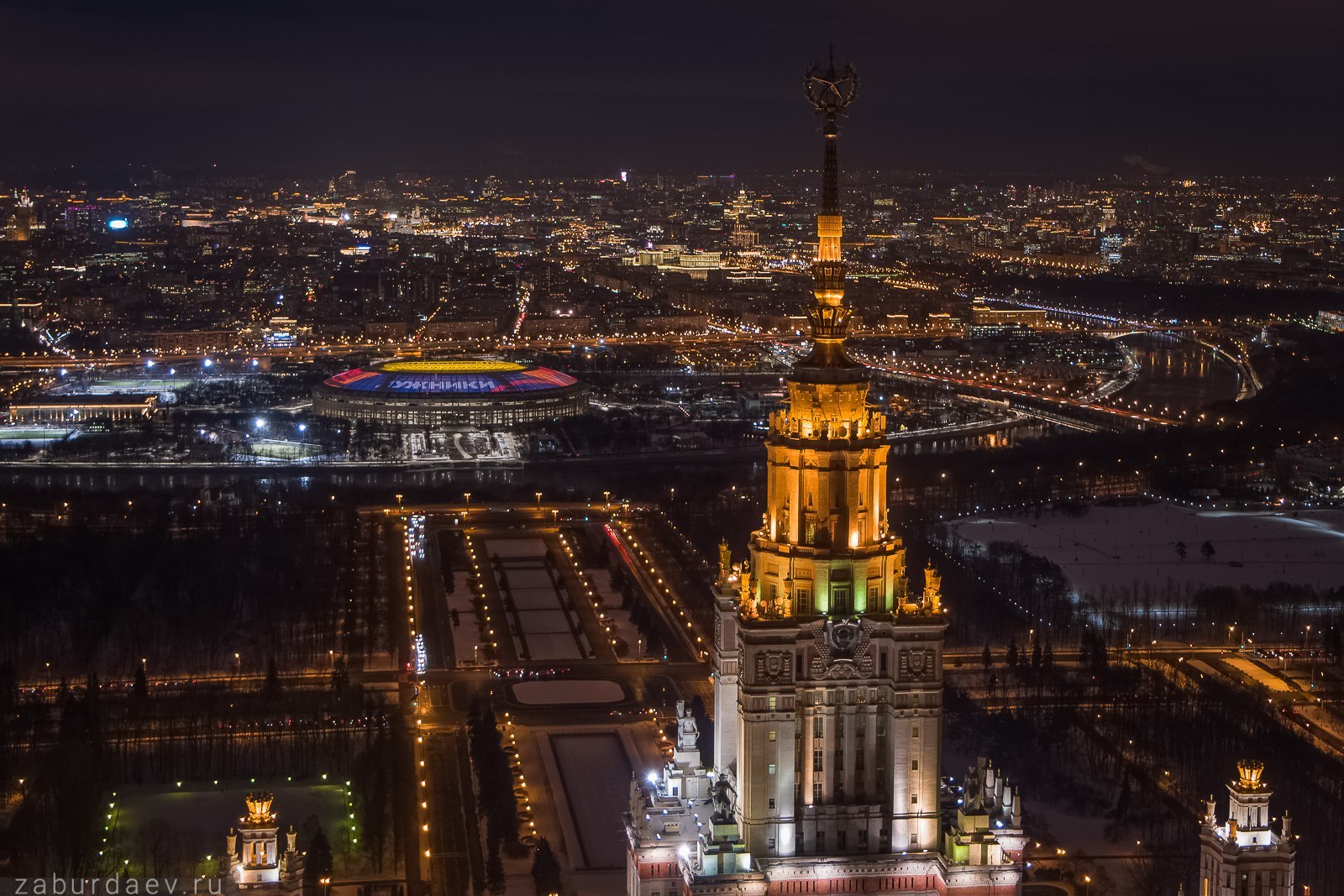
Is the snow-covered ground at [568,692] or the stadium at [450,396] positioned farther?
the stadium at [450,396]

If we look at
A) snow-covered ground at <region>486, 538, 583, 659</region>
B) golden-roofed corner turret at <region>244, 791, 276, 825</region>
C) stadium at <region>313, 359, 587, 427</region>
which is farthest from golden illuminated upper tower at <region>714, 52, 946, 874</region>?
stadium at <region>313, 359, 587, 427</region>

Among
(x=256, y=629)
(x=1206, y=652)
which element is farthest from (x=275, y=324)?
(x=1206, y=652)

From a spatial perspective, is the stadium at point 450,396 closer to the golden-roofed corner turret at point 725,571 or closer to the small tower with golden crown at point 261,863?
the golden-roofed corner turret at point 725,571

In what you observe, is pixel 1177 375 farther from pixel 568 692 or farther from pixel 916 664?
pixel 916 664

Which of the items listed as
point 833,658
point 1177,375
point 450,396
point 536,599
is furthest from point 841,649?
point 1177,375

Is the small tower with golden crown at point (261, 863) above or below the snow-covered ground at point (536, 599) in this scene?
above

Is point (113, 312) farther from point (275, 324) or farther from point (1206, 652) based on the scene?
point (1206, 652)

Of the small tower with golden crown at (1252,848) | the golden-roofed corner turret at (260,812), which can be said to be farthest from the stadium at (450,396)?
the small tower with golden crown at (1252,848)
